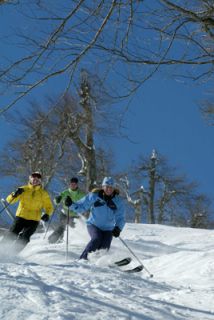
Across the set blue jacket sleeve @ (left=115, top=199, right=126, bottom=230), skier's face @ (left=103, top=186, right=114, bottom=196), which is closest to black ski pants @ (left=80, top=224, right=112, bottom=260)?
blue jacket sleeve @ (left=115, top=199, right=126, bottom=230)

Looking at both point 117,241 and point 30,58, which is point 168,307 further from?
point 117,241

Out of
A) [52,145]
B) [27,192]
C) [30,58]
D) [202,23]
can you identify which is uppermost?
[52,145]

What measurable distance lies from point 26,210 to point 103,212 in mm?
2058

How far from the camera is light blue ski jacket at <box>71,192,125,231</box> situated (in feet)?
25.7

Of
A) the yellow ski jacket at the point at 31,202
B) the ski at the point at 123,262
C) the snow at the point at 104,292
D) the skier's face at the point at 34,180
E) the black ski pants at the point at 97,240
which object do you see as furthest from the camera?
the skier's face at the point at 34,180

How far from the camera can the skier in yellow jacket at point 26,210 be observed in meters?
9.11

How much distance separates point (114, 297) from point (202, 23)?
2.98 metres

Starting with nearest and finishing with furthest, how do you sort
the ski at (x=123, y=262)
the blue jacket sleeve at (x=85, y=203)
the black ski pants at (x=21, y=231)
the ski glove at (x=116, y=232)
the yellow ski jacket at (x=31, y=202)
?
the ski at (x=123, y=262) → the ski glove at (x=116, y=232) → the blue jacket sleeve at (x=85, y=203) → the black ski pants at (x=21, y=231) → the yellow ski jacket at (x=31, y=202)

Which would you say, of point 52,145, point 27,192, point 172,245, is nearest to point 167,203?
point 52,145

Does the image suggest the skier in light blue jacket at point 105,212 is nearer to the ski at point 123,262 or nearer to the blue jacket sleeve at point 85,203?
the blue jacket sleeve at point 85,203

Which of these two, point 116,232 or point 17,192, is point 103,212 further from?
point 17,192

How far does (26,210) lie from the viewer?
9203 millimetres

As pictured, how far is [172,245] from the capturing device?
40.8ft

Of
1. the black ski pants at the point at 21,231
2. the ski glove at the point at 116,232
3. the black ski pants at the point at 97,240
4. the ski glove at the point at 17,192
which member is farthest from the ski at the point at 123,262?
the ski glove at the point at 17,192
